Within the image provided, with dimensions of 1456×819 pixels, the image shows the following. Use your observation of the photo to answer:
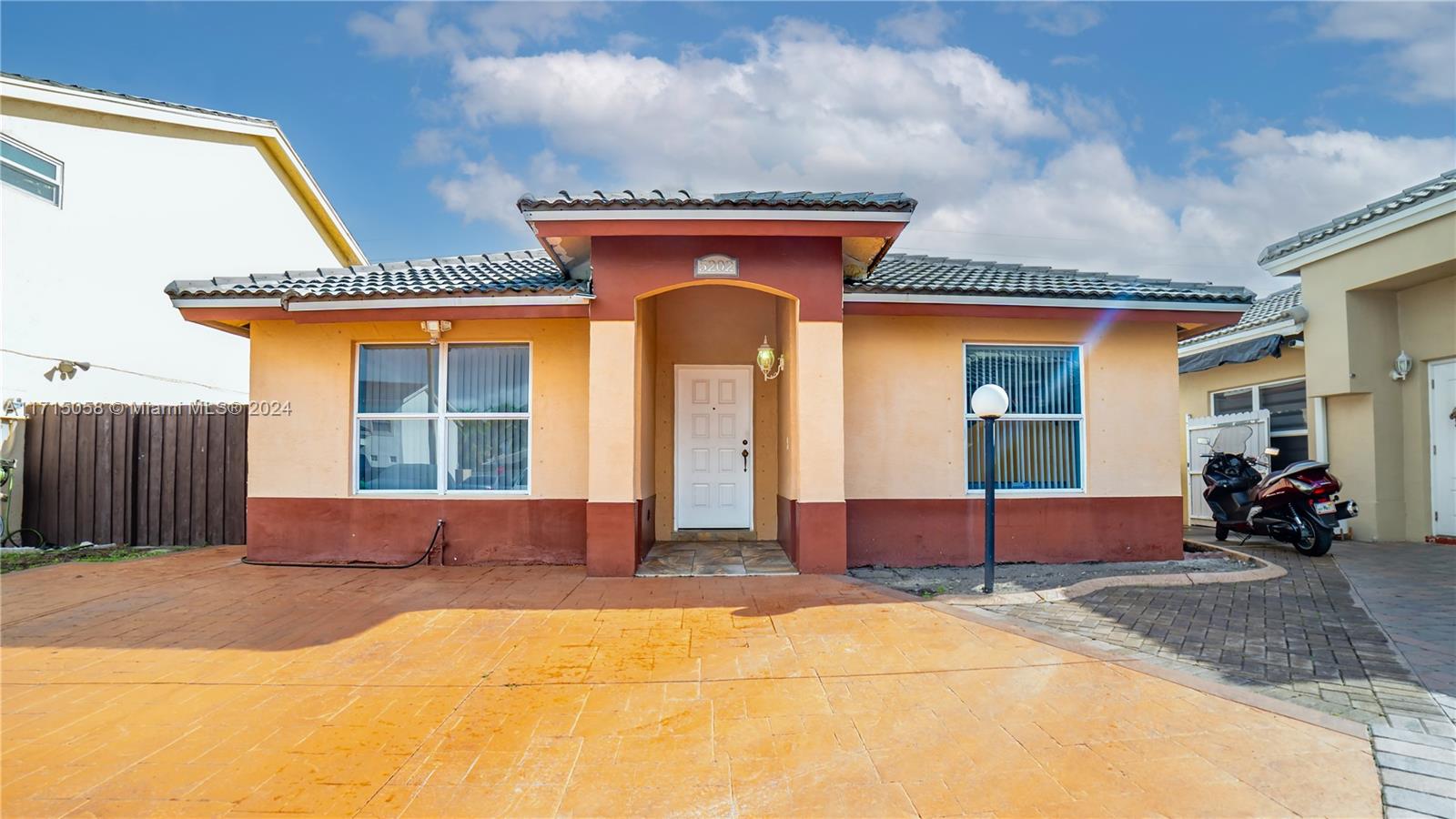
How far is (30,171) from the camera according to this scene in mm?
10156

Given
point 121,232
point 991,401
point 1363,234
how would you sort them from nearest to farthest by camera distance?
point 991,401, point 1363,234, point 121,232

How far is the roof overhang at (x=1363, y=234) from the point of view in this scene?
26.8ft

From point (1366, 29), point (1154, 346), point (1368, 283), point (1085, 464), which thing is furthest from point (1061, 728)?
point (1366, 29)

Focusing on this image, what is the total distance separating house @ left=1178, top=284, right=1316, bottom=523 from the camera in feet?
34.7

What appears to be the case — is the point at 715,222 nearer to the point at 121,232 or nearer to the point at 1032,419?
the point at 1032,419

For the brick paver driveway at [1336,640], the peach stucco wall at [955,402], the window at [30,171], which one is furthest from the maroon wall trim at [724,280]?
the window at [30,171]

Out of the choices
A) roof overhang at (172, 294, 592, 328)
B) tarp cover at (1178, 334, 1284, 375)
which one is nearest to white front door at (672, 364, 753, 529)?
roof overhang at (172, 294, 592, 328)

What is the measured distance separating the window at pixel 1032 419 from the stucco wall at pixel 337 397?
173 inches

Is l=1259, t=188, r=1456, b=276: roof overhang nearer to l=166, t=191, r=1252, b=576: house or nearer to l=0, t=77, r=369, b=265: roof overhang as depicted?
l=166, t=191, r=1252, b=576: house

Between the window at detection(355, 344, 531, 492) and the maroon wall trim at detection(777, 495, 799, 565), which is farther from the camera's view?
the window at detection(355, 344, 531, 492)

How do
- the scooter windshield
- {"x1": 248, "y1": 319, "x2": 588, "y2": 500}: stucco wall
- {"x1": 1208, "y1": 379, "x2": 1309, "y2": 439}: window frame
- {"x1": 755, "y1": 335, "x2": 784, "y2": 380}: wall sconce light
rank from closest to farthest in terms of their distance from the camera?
{"x1": 248, "y1": 319, "x2": 588, "y2": 500}: stucco wall
{"x1": 755, "y1": 335, "x2": 784, "y2": 380}: wall sconce light
{"x1": 1208, "y1": 379, "x2": 1309, "y2": 439}: window frame
the scooter windshield

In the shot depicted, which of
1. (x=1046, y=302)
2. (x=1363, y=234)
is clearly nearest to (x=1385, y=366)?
(x=1363, y=234)

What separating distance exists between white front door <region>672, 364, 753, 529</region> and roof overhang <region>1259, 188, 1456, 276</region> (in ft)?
26.5

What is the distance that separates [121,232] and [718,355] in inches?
392
